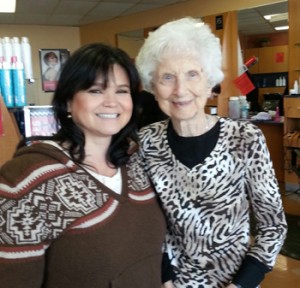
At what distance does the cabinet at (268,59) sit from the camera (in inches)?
238

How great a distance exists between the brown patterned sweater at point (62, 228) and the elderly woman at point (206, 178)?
190mm

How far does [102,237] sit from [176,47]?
1.95ft

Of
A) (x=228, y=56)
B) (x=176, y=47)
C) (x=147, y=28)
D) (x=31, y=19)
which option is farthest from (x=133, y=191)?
(x=31, y=19)

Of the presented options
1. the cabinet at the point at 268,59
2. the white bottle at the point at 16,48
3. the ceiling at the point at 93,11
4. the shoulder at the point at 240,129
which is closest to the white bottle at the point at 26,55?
the white bottle at the point at 16,48

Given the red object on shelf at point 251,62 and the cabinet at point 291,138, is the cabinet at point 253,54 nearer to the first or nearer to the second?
the red object on shelf at point 251,62

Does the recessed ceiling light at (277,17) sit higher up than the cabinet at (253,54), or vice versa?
the recessed ceiling light at (277,17)

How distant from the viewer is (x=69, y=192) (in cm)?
94

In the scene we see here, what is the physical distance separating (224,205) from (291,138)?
3.96 m

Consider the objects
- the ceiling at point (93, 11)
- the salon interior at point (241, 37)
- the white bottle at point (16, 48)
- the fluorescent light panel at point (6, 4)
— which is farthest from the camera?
the ceiling at point (93, 11)

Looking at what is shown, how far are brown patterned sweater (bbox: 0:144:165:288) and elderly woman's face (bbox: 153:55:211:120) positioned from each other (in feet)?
1.07

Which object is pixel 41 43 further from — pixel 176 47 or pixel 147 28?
pixel 176 47

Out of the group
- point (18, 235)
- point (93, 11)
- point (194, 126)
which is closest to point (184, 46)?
point (194, 126)

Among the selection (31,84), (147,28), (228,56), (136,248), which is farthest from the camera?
(147,28)

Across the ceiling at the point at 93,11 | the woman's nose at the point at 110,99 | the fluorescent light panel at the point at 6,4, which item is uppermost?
the ceiling at the point at 93,11
